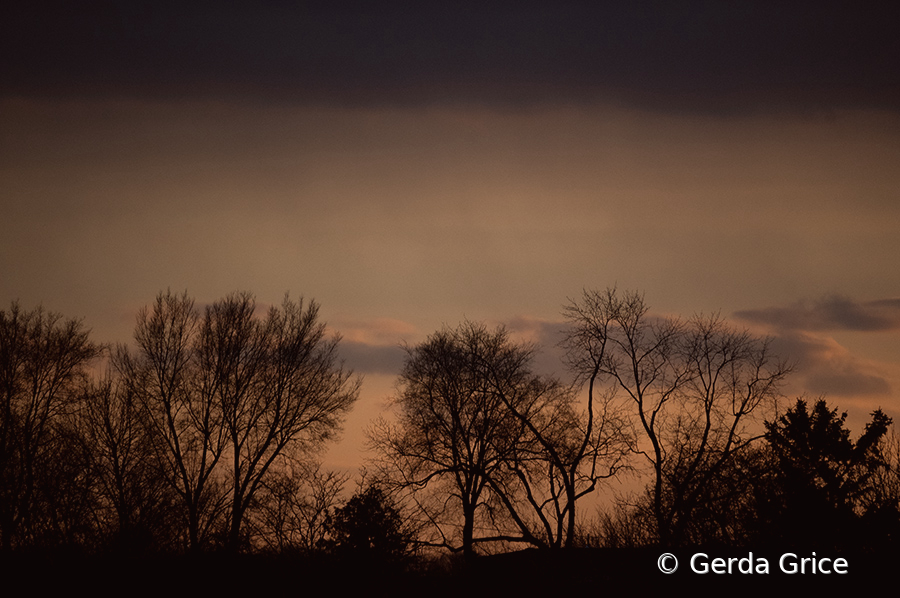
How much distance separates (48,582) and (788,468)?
3618cm

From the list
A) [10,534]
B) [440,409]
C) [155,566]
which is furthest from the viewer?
[440,409]

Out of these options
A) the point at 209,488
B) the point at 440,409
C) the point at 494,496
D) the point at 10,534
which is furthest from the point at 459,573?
the point at 10,534

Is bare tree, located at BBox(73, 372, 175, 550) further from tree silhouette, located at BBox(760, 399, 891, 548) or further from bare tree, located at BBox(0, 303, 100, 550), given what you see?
tree silhouette, located at BBox(760, 399, 891, 548)

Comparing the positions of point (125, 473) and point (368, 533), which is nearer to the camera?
point (368, 533)

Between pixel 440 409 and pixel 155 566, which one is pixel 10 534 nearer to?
pixel 155 566

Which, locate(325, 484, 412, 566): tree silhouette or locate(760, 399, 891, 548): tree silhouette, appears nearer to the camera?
locate(325, 484, 412, 566): tree silhouette

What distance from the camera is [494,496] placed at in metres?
40.2

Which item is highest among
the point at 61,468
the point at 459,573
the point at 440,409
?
the point at 440,409

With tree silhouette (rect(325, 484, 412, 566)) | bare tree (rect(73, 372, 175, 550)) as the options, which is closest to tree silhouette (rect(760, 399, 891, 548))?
tree silhouette (rect(325, 484, 412, 566))

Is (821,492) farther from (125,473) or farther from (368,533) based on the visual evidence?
(125,473)

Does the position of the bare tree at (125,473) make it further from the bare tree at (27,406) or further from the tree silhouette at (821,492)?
the tree silhouette at (821,492)

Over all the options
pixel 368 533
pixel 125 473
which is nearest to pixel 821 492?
pixel 368 533

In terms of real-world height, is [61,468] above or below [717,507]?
above

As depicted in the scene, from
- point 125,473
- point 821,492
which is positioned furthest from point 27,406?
point 821,492
